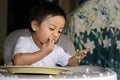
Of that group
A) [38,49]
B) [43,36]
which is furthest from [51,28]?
[38,49]

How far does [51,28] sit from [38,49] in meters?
0.21

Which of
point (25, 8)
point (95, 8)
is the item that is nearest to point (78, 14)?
point (95, 8)

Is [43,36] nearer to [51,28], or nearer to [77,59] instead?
[51,28]

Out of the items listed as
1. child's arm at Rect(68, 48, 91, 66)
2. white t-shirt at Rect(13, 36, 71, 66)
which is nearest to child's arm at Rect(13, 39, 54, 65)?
white t-shirt at Rect(13, 36, 71, 66)

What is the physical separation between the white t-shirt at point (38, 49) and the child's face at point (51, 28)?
94 mm

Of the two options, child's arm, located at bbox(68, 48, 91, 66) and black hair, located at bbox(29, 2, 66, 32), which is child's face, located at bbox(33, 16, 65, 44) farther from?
child's arm, located at bbox(68, 48, 91, 66)

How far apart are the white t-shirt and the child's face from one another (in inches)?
3.7

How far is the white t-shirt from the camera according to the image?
4.38 feet

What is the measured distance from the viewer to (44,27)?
1.27 metres

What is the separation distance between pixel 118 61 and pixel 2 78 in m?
1.18

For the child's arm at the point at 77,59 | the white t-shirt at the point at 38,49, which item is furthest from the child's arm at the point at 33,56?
the child's arm at the point at 77,59

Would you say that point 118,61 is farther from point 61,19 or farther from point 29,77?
point 29,77

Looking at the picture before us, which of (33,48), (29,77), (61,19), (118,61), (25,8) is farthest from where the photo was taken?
(25,8)

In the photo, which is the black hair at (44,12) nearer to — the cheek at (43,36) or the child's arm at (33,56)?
the cheek at (43,36)
